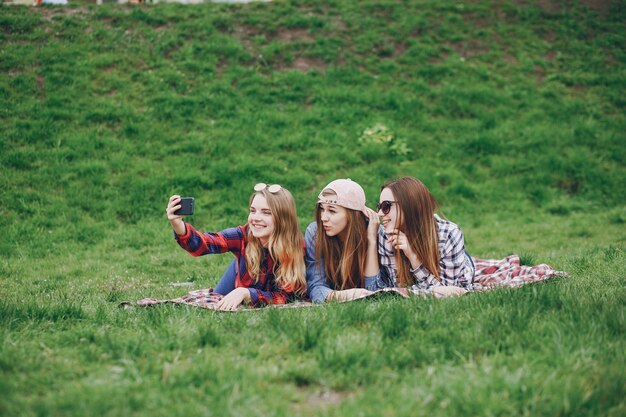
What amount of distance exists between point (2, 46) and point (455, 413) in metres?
15.5

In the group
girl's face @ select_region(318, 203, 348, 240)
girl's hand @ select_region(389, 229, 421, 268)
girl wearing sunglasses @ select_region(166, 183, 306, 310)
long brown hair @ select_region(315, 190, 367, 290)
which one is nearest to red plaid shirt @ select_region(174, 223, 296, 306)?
girl wearing sunglasses @ select_region(166, 183, 306, 310)

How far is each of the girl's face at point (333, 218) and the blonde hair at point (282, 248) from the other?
0.31 m

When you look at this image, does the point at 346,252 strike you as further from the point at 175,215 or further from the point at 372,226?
the point at 175,215

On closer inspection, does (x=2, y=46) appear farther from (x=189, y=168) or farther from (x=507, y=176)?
(x=507, y=176)

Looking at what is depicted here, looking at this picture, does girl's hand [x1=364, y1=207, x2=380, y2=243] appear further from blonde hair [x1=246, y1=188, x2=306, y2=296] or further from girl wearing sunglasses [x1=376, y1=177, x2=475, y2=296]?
blonde hair [x1=246, y1=188, x2=306, y2=296]

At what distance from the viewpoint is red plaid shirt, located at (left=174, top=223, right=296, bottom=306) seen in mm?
5273

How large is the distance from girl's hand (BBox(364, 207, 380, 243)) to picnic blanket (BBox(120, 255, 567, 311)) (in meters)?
0.83

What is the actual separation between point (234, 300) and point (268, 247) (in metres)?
0.70

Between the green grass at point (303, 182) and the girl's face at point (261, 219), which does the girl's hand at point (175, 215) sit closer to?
the girl's face at point (261, 219)

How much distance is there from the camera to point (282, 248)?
5371mm

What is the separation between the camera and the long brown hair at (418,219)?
547cm

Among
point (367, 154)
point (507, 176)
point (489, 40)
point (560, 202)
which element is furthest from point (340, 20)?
point (560, 202)

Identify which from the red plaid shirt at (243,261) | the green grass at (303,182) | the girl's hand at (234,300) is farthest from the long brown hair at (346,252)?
the green grass at (303,182)

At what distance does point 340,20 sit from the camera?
17828 mm
